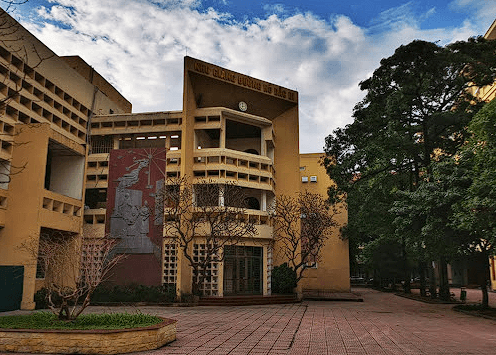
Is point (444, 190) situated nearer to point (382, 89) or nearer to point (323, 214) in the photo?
point (382, 89)

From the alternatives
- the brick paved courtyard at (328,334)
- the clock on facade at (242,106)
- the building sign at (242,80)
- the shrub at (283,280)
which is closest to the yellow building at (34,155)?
the building sign at (242,80)

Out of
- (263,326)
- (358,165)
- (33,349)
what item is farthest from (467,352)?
(358,165)

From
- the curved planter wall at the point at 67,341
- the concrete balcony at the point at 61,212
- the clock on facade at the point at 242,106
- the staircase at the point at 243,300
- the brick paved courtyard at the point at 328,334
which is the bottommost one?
the staircase at the point at 243,300

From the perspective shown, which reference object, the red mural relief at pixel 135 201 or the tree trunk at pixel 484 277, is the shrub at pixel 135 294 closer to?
the red mural relief at pixel 135 201

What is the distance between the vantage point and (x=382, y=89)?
82.0ft

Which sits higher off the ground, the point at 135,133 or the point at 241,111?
the point at 241,111

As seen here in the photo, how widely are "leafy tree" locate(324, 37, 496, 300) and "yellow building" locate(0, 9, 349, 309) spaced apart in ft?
19.1

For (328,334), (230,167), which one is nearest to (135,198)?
(230,167)

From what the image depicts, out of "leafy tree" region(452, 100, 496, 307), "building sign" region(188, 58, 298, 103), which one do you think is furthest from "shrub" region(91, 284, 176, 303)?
"leafy tree" region(452, 100, 496, 307)

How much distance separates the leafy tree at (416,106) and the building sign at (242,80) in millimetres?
5746

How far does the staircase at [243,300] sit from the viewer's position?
23.3 meters

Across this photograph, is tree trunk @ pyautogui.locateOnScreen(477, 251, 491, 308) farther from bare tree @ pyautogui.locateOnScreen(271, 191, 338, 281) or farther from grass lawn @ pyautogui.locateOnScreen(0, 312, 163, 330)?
grass lawn @ pyautogui.locateOnScreen(0, 312, 163, 330)

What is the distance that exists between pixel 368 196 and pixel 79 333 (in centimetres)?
2154

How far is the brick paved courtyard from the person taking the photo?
10258mm
